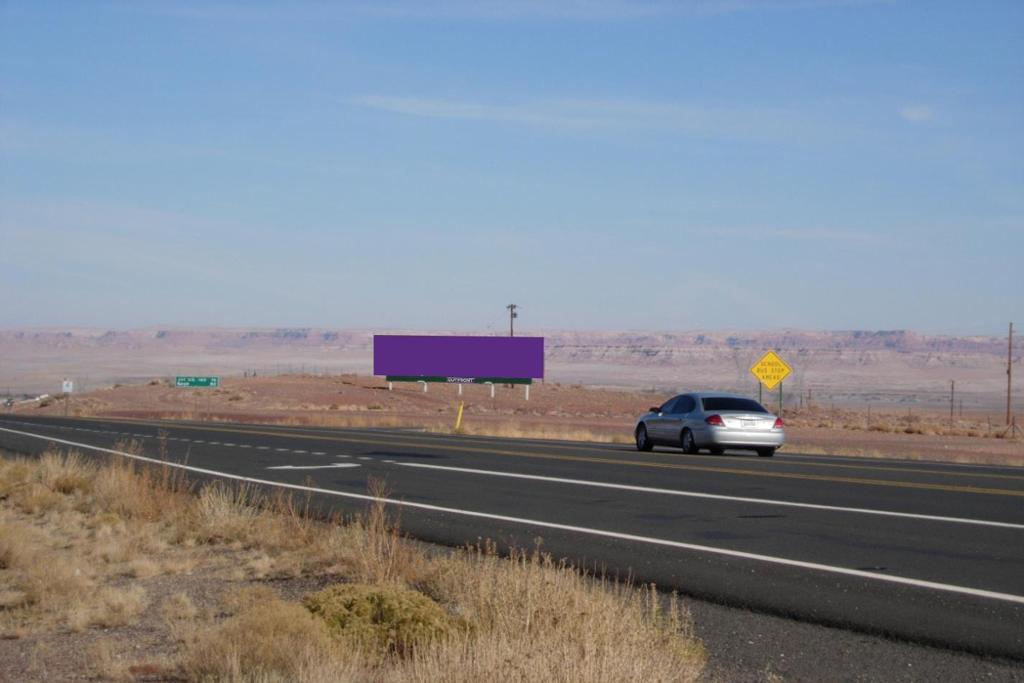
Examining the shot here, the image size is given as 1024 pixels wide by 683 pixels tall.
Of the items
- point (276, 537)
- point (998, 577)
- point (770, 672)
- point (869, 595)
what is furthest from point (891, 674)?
point (276, 537)

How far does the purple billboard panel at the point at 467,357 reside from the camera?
71250 millimetres

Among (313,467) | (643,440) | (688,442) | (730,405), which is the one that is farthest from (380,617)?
(643,440)

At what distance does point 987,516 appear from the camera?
54.2 ft

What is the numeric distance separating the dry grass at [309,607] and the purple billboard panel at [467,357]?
55.5 m

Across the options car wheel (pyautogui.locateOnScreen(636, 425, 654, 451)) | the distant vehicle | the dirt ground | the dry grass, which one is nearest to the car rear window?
the distant vehicle

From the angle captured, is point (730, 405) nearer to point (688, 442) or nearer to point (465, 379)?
point (688, 442)

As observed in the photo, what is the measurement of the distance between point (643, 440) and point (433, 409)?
49.1m

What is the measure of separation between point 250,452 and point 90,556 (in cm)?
1634

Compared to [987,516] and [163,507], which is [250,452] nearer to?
[163,507]

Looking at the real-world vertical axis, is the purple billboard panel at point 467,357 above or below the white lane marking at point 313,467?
above

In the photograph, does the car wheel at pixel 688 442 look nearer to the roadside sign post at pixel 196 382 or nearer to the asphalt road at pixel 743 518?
the asphalt road at pixel 743 518

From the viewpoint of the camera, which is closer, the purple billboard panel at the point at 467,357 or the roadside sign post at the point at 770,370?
the roadside sign post at the point at 770,370

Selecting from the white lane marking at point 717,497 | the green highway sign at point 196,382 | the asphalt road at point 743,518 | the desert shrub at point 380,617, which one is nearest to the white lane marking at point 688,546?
the asphalt road at point 743,518

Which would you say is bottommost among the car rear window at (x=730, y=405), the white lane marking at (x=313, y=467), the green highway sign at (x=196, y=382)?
the green highway sign at (x=196, y=382)
